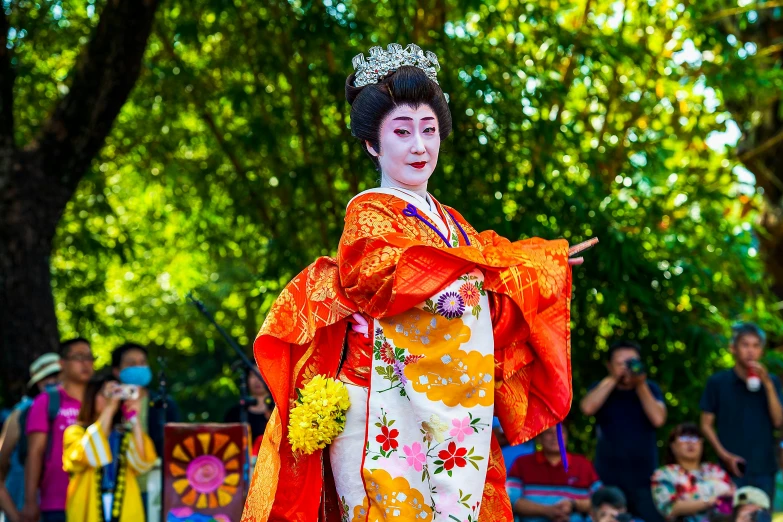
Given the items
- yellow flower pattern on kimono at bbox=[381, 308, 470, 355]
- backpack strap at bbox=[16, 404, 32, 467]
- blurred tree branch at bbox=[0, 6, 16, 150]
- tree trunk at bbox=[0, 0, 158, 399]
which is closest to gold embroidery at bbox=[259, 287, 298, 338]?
yellow flower pattern on kimono at bbox=[381, 308, 470, 355]

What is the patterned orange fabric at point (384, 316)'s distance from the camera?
3416 millimetres

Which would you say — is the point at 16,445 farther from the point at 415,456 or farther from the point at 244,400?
the point at 415,456

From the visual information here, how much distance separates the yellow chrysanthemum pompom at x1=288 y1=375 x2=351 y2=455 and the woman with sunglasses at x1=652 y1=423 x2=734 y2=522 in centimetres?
306

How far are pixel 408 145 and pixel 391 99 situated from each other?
0.15 meters

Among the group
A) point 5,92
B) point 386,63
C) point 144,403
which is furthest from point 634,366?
point 5,92

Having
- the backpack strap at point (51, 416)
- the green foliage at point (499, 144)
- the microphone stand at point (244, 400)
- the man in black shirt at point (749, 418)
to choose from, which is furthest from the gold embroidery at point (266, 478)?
the green foliage at point (499, 144)

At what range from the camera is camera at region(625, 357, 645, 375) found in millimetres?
6158

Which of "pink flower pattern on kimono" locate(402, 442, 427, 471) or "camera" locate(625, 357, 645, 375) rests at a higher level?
"camera" locate(625, 357, 645, 375)

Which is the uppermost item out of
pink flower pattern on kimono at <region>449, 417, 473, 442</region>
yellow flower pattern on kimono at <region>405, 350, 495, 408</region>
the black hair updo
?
the black hair updo

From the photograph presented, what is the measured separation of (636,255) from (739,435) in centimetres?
130

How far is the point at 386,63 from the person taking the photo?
3.70 metres

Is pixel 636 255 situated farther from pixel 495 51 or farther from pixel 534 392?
pixel 534 392

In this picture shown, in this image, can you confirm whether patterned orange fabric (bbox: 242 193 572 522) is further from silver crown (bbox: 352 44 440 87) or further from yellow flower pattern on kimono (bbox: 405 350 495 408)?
silver crown (bbox: 352 44 440 87)

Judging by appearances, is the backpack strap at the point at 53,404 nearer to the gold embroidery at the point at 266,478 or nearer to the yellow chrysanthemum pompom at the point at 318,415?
the gold embroidery at the point at 266,478
